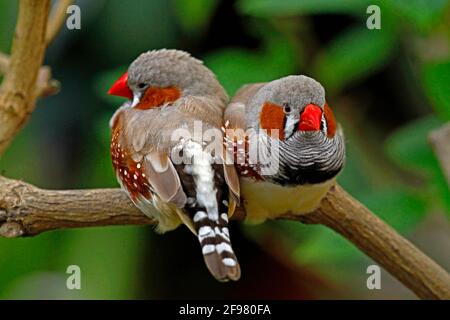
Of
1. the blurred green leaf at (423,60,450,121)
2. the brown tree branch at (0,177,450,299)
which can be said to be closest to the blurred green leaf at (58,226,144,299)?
the brown tree branch at (0,177,450,299)

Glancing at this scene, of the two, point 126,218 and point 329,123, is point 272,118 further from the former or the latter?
point 126,218

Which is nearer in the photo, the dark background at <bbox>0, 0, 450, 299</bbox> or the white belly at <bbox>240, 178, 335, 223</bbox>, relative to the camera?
the white belly at <bbox>240, 178, 335, 223</bbox>

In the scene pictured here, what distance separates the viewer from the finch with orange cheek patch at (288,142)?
1354 millimetres

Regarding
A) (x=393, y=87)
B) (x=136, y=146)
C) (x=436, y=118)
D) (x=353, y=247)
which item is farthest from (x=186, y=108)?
(x=393, y=87)

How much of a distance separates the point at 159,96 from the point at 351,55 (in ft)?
2.36

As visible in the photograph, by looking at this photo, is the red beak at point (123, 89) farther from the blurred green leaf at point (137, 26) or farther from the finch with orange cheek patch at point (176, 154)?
the blurred green leaf at point (137, 26)

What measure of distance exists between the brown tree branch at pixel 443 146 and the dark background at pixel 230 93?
0.23 meters

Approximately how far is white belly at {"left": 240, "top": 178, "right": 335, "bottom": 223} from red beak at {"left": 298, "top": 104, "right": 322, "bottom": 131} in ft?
0.43

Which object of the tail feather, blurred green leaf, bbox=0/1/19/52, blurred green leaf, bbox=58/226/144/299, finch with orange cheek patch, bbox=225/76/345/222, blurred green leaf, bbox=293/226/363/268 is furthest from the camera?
blurred green leaf, bbox=0/1/19/52

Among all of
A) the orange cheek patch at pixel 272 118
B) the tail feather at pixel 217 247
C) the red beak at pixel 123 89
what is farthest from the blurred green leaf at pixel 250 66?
the tail feather at pixel 217 247

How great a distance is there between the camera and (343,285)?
2.38 m

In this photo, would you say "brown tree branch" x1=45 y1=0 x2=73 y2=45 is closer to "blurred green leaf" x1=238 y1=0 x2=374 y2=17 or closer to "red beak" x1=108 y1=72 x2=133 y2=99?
"red beak" x1=108 y1=72 x2=133 y2=99

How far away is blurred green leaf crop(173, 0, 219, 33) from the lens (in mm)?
2088
